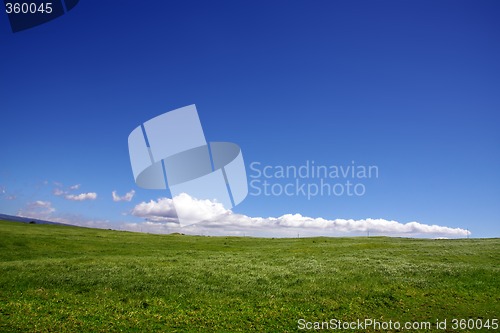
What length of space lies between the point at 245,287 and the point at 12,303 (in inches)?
675

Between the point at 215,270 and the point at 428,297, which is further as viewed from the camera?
the point at 215,270

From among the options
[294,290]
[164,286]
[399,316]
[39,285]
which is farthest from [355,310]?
[39,285]

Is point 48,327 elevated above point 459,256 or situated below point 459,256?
below

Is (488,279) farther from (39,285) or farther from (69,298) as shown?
(39,285)

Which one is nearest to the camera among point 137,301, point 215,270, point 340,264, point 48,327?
point 48,327

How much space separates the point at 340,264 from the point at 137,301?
23.5 meters

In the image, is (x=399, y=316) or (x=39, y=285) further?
(x=39, y=285)

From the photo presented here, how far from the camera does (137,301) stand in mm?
25734

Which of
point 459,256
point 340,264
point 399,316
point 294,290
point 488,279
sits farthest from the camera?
point 459,256

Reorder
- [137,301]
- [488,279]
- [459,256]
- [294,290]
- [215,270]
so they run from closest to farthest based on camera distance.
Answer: [137,301]
[294,290]
[488,279]
[215,270]
[459,256]

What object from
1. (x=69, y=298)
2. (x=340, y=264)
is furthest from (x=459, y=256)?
(x=69, y=298)

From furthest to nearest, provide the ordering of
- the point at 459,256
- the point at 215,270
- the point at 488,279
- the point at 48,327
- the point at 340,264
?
the point at 459,256, the point at 340,264, the point at 215,270, the point at 488,279, the point at 48,327

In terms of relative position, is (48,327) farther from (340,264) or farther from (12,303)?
(340,264)

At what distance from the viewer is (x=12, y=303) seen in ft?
79.9
